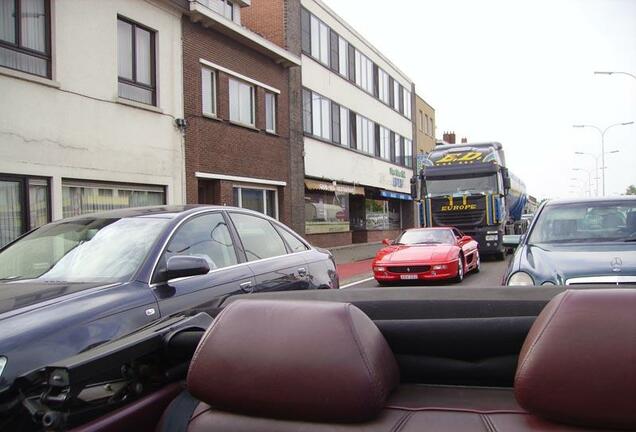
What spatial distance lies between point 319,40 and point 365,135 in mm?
6932

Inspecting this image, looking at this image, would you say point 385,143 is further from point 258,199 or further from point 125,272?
point 125,272

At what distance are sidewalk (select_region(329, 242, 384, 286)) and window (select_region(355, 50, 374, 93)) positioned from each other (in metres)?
8.97

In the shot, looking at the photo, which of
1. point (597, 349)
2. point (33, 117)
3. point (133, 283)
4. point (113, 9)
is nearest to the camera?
point (597, 349)

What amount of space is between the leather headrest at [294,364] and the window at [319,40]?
2333cm

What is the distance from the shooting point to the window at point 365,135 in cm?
2897

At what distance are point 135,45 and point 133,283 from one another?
12202mm

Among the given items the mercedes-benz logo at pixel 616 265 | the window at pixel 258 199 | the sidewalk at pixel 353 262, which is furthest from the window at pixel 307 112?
the mercedes-benz logo at pixel 616 265

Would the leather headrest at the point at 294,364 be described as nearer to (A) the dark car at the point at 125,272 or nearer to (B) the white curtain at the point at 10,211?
(A) the dark car at the point at 125,272

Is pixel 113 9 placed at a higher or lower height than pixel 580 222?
higher

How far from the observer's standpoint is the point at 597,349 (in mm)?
1476

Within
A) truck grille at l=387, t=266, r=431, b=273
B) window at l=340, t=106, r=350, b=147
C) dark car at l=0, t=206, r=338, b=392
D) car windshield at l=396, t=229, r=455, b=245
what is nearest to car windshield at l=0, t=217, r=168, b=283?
dark car at l=0, t=206, r=338, b=392

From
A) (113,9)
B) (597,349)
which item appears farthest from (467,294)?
(113,9)

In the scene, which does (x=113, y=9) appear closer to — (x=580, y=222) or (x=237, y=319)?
(x=580, y=222)

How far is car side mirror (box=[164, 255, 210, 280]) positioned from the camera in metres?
3.28
